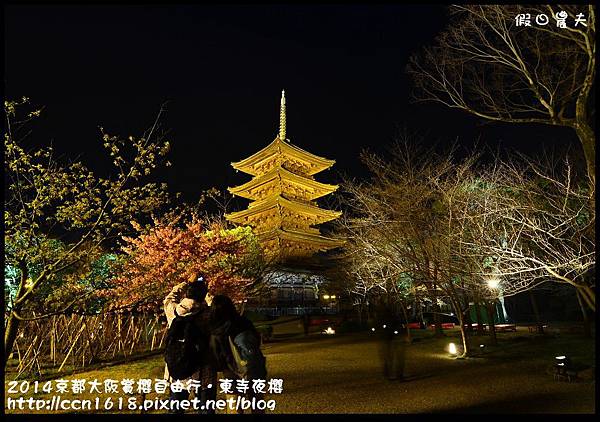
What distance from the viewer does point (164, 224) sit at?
1828 centimetres

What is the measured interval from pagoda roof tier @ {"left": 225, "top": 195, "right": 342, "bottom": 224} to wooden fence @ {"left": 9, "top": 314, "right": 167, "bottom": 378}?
2159 cm

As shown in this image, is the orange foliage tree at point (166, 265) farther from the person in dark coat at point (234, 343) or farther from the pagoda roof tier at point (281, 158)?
the pagoda roof tier at point (281, 158)

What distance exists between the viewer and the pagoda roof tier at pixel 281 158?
37500mm

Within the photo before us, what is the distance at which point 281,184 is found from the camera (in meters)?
37.6

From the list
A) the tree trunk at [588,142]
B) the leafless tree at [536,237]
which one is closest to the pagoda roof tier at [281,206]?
the leafless tree at [536,237]

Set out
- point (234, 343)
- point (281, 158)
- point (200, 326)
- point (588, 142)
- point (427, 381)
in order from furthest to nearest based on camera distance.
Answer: point (281, 158) < point (427, 381) < point (588, 142) < point (200, 326) < point (234, 343)

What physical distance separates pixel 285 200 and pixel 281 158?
204 inches

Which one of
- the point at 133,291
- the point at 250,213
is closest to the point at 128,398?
the point at 133,291

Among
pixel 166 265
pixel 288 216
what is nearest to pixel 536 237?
pixel 166 265

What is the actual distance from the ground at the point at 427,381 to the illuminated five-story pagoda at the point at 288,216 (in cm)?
1828

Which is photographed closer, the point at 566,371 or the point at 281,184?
the point at 566,371

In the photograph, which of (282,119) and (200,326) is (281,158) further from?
(200,326)

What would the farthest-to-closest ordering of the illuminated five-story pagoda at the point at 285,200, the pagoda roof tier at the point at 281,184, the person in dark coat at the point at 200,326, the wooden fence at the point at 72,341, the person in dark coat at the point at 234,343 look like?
the pagoda roof tier at the point at 281,184 → the illuminated five-story pagoda at the point at 285,200 → the wooden fence at the point at 72,341 → the person in dark coat at the point at 200,326 → the person in dark coat at the point at 234,343

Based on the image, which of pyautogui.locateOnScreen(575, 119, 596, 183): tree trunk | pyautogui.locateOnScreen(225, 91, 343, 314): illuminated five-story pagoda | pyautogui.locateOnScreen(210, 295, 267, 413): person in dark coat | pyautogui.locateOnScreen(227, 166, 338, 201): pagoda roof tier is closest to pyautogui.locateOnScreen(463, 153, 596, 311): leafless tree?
pyautogui.locateOnScreen(575, 119, 596, 183): tree trunk
